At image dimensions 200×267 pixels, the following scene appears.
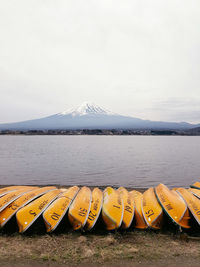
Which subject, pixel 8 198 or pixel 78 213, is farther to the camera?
pixel 8 198

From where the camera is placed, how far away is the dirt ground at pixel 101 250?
4863 mm

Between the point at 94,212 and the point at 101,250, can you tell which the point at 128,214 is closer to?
the point at 94,212

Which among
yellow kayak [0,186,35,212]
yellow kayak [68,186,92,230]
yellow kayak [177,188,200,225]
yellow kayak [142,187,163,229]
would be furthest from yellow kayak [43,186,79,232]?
yellow kayak [177,188,200,225]

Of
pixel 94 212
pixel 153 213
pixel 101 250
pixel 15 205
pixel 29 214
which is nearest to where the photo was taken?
pixel 101 250

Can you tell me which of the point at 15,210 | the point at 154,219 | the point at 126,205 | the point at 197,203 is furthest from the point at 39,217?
the point at 197,203

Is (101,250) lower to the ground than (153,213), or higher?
lower

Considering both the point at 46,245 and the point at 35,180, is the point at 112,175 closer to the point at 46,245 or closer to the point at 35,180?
the point at 35,180

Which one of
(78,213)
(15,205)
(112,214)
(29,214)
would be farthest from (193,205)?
(15,205)

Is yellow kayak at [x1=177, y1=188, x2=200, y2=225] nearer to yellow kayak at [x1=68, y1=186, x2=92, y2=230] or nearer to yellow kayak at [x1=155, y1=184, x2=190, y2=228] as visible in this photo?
yellow kayak at [x1=155, y1=184, x2=190, y2=228]

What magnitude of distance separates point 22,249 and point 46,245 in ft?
2.01

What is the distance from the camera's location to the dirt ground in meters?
4.86

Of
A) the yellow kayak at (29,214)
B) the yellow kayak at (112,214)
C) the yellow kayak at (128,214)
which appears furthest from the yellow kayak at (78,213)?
the yellow kayak at (128,214)

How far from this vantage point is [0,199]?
740 centimetres

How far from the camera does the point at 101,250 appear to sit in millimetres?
5320
